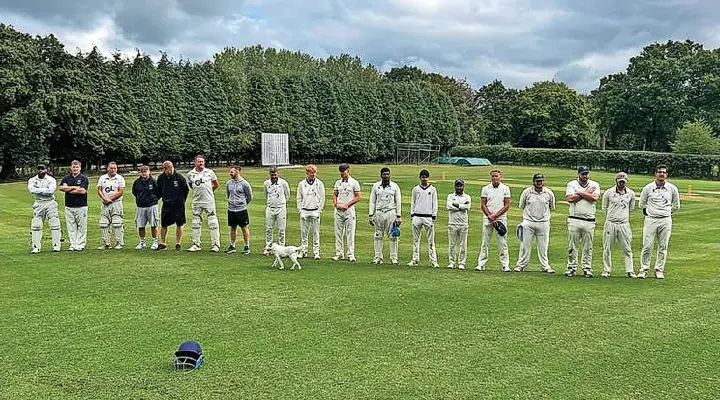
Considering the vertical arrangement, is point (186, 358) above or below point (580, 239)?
below

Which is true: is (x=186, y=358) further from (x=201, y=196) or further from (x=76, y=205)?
(x=76, y=205)

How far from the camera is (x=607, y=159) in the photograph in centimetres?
7181

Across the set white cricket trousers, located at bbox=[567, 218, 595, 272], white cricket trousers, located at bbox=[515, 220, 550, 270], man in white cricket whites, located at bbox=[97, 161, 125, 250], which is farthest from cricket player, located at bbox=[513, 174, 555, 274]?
man in white cricket whites, located at bbox=[97, 161, 125, 250]

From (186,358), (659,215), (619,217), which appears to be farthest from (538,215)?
(186,358)

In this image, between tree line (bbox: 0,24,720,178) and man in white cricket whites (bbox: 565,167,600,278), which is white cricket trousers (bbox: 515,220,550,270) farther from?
tree line (bbox: 0,24,720,178)

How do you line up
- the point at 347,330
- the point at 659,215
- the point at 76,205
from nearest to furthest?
the point at 347,330 < the point at 659,215 < the point at 76,205

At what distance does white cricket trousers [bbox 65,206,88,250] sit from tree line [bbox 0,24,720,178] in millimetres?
34439

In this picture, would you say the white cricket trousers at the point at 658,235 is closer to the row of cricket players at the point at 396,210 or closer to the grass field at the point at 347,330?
the row of cricket players at the point at 396,210

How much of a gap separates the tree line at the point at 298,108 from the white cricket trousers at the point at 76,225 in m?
34.4

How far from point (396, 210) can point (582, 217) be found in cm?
365

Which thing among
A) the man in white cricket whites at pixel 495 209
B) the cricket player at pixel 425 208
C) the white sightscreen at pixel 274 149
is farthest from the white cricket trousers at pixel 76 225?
the white sightscreen at pixel 274 149

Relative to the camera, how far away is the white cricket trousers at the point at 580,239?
483 inches

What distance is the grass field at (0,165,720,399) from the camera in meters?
6.61

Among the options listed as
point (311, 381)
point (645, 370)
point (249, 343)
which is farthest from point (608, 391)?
point (249, 343)
